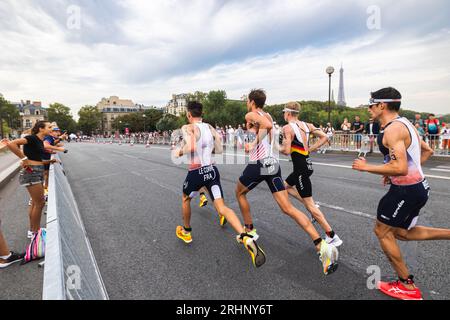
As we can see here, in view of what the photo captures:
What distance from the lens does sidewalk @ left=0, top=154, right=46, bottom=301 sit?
268cm

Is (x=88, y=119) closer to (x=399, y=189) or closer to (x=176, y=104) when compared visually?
(x=176, y=104)

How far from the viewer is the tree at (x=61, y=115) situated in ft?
328

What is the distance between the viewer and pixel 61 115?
333 ft

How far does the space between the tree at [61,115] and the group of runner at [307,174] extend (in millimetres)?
115771

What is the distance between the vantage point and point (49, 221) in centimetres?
244

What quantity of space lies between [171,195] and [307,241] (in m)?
3.74

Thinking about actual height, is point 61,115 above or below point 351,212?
above

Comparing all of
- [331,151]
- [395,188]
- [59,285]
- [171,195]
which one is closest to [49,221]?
[59,285]

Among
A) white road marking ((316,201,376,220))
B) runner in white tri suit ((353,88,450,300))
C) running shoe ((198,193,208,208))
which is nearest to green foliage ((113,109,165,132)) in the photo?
running shoe ((198,193,208,208))

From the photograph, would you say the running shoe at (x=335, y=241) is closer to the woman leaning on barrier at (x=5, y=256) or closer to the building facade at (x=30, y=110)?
the woman leaning on barrier at (x=5, y=256)

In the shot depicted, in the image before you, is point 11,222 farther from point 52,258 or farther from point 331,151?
point 331,151

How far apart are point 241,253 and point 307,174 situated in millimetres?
1484

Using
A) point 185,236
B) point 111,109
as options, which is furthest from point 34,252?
point 111,109

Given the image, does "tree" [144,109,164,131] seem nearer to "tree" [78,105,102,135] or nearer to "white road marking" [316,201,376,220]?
"tree" [78,105,102,135]
